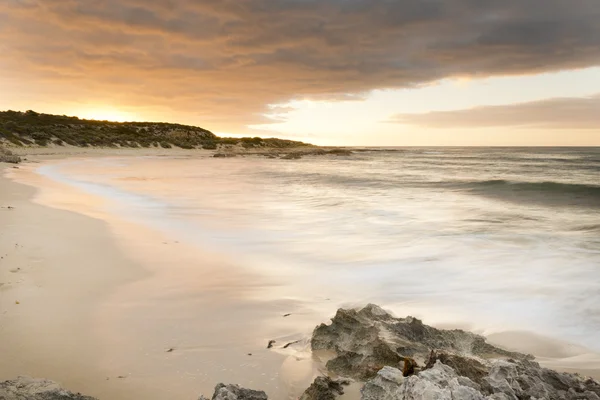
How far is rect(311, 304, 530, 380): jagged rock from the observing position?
312 cm

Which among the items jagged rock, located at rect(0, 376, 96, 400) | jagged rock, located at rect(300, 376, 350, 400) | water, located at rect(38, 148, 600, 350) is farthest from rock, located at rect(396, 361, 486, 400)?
water, located at rect(38, 148, 600, 350)

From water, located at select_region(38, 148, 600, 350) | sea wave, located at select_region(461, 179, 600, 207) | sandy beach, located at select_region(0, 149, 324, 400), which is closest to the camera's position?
sandy beach, located at select_region(0, 149, 324, 400)

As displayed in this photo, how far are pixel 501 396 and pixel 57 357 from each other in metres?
3.18

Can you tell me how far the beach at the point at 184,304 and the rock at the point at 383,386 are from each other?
0.67 m

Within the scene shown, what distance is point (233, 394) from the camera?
7.89 feet

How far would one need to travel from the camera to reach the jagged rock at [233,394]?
2.39 metres

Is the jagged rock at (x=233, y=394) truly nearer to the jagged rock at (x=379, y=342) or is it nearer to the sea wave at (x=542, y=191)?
the jagged rock at (x=379, y=342)

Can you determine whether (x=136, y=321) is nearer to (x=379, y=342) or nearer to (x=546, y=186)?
(x=379, y=342)

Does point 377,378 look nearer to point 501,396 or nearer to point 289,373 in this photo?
point 501,396

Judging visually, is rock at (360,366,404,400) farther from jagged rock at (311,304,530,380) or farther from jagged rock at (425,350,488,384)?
jagged rock at (311,304,530,380)

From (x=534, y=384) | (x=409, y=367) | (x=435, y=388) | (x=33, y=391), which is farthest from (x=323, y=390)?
(x=33, y=391)

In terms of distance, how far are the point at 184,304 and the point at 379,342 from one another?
2.34 meters

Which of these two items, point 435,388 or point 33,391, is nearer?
point 435,388

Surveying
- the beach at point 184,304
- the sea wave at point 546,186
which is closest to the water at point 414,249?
the beach at point 184,304
